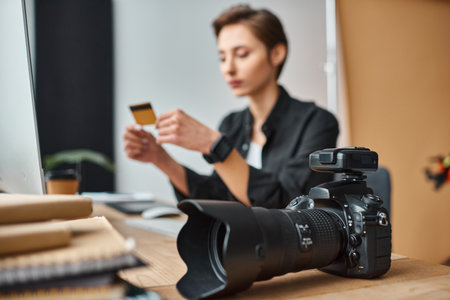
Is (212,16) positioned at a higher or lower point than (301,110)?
higher

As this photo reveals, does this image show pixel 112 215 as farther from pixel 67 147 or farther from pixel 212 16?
pixel 212 16

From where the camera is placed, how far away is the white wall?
2.36 meters

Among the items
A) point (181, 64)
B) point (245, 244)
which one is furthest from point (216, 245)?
point (181, 64)

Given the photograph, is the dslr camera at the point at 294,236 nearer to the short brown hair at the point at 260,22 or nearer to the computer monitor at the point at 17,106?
the computer monitor at the point at 17,106

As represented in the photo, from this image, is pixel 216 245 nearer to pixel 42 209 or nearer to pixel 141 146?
pixel 42 209

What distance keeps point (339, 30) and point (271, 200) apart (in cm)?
147

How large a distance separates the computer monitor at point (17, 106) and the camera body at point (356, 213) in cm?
39

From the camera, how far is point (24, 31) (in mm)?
560

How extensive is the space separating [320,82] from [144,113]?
1829 millimetres

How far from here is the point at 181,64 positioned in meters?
2.49

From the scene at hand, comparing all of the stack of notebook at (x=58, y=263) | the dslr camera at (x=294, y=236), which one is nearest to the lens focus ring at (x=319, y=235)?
the dslr camera at (x=294, y=236)

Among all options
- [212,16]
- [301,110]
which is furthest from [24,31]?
[212,16]

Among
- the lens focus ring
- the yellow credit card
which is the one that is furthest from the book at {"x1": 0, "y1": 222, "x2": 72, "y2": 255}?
the yellow credit card

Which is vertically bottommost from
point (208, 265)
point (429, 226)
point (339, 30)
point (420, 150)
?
point (429, 226)
